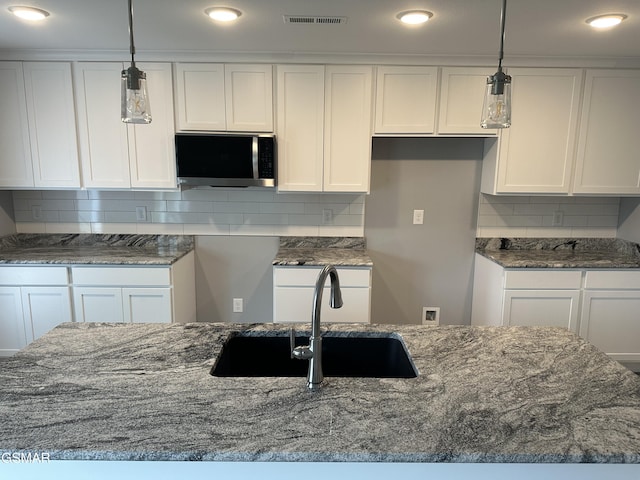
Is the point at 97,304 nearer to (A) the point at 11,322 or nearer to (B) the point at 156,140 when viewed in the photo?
(A) the point at 11,322

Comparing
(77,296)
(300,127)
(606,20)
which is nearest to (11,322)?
(77,296)

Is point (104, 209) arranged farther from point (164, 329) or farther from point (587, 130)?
point (587, 130)

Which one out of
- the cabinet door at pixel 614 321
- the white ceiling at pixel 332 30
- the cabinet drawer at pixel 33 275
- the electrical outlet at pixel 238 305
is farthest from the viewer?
the electrical outlet at pixel 238 305

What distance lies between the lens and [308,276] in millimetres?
2832

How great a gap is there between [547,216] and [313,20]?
2402 millimetres

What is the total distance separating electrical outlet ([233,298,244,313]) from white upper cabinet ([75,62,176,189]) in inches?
42.7

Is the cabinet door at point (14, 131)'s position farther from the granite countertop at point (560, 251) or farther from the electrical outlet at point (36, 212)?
the granite countertop at point (560, 251)

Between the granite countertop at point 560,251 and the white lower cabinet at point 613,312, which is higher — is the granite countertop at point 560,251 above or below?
above

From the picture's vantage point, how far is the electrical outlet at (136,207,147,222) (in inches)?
127

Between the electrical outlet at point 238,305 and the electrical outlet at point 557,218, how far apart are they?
262 centimetres

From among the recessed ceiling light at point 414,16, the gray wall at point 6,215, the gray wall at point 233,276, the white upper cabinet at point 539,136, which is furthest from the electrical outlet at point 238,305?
the recessed ceiling light at point 414,16

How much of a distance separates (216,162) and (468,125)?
1775 millimetres

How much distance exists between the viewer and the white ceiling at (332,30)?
6.22 feet

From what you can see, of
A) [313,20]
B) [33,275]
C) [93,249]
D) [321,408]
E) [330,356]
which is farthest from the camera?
[93,249]
